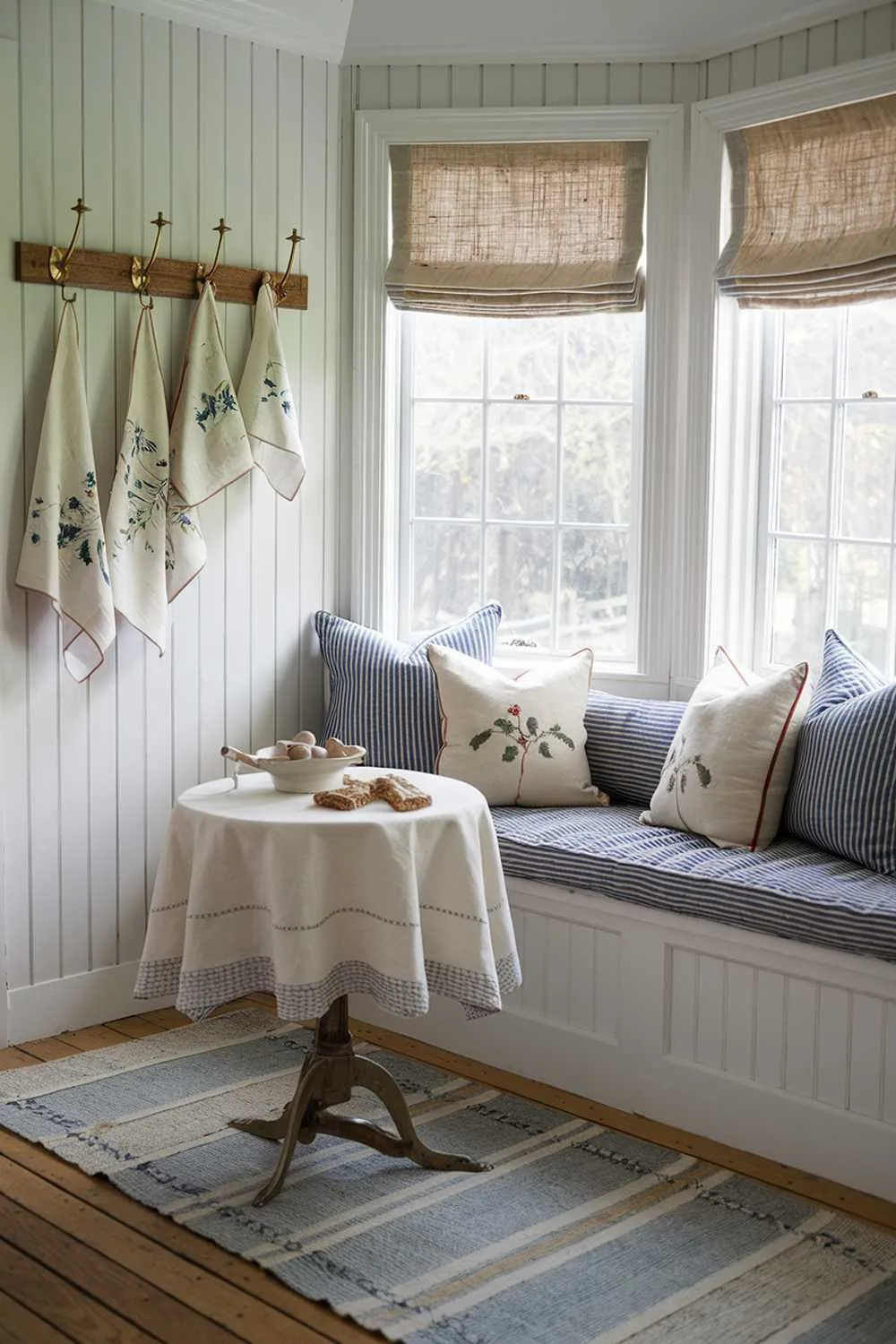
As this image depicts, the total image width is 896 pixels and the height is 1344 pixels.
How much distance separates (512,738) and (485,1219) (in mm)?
1307

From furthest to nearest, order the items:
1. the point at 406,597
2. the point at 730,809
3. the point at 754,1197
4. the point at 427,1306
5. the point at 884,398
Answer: the point at 406,597 → the point at 884,398 → the point at 730,809 → the point at 754,1197 → the point at 427,1306

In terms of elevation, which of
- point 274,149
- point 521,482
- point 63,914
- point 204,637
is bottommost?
point 63,914

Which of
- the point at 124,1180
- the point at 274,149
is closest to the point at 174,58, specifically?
the point at 274,149

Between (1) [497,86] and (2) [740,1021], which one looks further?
(1) [497,86]

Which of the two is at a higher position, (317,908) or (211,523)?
(211,523)

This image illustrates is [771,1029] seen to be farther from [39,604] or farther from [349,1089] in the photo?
[39,604]

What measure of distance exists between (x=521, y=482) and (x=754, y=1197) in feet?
6.76

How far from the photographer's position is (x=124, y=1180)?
283cm

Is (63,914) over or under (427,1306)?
over

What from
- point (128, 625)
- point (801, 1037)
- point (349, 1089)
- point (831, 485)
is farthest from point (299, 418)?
point (801, 1037)

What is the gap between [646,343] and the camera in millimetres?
3863

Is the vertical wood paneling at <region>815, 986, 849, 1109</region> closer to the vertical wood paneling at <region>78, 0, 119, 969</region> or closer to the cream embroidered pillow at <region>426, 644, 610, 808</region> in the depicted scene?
the cream embroidered pillow at <region>426, 644, 610, 808</region>

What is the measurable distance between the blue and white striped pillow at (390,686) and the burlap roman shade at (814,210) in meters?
1.13

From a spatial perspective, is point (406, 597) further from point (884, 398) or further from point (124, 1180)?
point (124, 1180)
